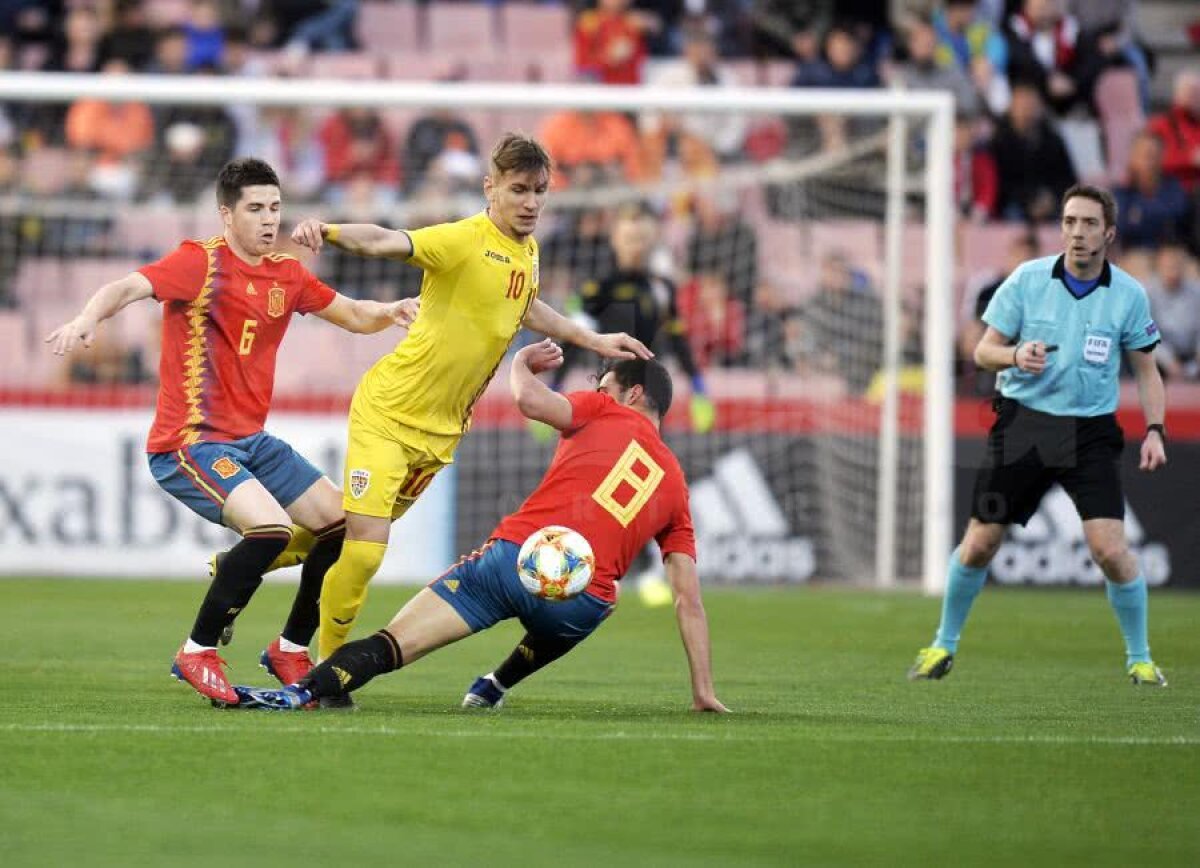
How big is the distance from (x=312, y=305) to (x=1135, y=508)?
923 cm

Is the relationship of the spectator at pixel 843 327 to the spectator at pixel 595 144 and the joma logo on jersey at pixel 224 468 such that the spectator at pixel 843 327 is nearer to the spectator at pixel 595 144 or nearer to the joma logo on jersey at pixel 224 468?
the spectator at pixel 595 144

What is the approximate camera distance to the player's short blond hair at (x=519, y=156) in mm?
7594

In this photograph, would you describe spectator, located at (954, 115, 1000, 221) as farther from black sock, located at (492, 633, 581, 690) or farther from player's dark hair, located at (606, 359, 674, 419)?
black sock, located at (492, 633, 581, 690)

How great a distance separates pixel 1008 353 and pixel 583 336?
2.27 metres

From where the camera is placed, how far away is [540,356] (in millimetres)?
7375

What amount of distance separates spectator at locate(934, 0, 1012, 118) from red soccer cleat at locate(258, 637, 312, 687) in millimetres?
13090

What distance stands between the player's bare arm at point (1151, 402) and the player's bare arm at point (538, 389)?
328 cm

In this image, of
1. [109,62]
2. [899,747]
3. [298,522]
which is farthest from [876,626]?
[109,62]

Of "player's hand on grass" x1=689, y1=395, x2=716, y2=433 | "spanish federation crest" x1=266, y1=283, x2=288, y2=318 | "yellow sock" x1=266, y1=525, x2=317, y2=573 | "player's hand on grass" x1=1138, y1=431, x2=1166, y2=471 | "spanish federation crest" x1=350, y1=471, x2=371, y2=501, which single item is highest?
"spanish federation crest" x1=266, y1=283, x2=288, y2=318

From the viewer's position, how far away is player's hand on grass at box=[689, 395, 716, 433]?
1552 cm

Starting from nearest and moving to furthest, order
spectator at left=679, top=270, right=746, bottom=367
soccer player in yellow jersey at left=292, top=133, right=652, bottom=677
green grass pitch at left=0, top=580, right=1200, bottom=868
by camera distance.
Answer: green grass pitch at left=0, top=580, right=1200, bottom=868
soccer player in yellow jersey at left=292, top=133, right=652, bottom=677
spectator at left=679, top=270, right=746, bottom=367

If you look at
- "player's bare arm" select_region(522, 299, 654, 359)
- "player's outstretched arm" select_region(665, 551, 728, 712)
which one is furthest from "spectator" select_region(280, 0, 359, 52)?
"player's outstretched arm" select_region(665, 551, 728, 712)

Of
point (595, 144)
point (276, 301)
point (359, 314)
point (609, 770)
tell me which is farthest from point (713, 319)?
point (609, 770)

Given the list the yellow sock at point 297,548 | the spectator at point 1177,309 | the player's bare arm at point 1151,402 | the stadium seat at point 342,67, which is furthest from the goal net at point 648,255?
the yellow sock at point 297,548
